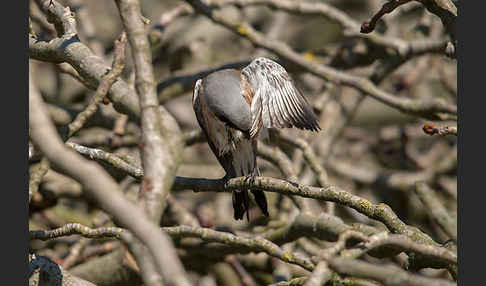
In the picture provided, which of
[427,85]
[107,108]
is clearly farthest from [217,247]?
[427,85]

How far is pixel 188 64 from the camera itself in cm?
790

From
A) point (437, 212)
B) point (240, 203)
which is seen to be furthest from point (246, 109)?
point (437, 212)

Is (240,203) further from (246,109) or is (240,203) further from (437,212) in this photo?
(437,212)

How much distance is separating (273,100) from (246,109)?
25 cm

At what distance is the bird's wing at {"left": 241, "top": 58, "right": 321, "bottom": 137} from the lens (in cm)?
420

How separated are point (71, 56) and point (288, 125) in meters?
1.38

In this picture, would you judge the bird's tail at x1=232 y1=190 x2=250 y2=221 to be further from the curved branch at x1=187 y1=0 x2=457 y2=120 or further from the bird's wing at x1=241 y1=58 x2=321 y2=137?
the curved branch at x1=187 y1=0 x2=457 y2=120

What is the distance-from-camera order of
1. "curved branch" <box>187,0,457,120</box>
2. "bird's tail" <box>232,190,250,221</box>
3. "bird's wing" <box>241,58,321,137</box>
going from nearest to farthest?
1. "bird's wing" <box>241,58,321,137</box>
2. "bird's tail" <box>232,190,250,221</box>
3. "curved branch" <box>187,0,457,120</box>

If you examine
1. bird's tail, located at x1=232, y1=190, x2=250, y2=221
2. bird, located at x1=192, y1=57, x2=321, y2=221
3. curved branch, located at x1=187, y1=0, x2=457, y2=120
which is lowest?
bird's tail, located at x1=232, y1=190, x2=250, y2=221

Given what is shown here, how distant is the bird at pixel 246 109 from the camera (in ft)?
14.1

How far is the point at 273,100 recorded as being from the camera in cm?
447

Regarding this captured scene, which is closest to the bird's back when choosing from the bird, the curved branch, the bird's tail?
the bird

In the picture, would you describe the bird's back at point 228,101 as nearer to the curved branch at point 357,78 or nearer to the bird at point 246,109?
the bird at point 246,109

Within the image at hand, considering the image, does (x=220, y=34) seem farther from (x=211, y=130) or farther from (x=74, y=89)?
(x=211, y=130)
